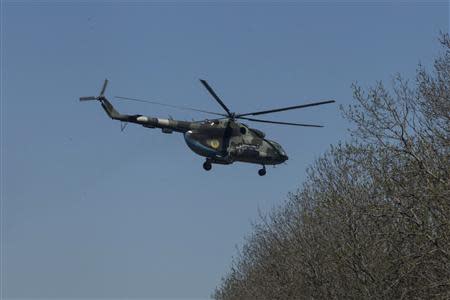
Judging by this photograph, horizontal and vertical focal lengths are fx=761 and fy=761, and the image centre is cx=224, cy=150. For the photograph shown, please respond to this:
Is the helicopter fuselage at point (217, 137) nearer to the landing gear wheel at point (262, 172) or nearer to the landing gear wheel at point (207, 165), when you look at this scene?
the landing gear wheel at point (207, 165)

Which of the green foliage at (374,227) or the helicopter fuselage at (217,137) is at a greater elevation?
the helicopter fuselage at (217,137)

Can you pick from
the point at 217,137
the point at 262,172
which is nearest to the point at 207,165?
the point at 217,137

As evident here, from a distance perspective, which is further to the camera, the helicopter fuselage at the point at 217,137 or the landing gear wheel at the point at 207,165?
the landing gear wheel at the point at 207,165

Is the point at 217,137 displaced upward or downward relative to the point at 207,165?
upward

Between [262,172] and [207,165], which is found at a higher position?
[262,172]

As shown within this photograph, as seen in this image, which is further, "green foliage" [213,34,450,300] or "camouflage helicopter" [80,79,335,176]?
"camouflage helicopter" [80,79,335,176]

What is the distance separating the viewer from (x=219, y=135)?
4384cm

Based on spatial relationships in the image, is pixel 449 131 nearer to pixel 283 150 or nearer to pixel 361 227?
pixel 361 227

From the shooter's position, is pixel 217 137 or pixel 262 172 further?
pixel 262 172

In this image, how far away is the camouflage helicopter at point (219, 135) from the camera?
42.7m

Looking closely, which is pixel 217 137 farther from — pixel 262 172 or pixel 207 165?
pixel 262 172

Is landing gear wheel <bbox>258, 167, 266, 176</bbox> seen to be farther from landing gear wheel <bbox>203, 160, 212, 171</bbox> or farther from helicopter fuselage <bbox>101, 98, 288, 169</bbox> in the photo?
landing gear wheel <bbox>203, 160, 212, 171</bbox>

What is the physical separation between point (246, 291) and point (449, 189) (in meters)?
41.2

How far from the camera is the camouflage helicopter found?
42694mm
